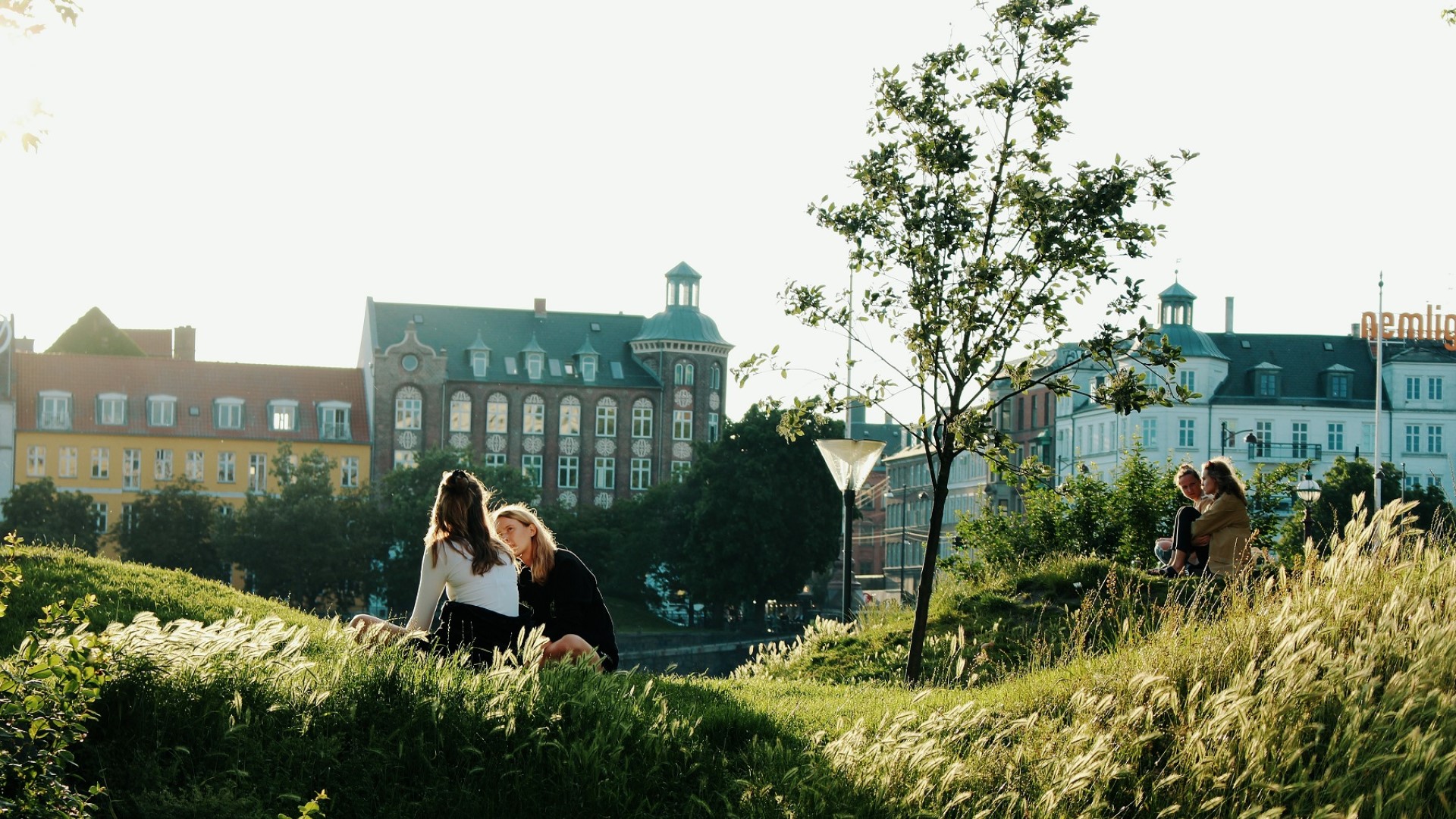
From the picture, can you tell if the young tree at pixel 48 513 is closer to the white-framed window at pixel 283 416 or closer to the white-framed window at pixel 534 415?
the white-framed window at pixel 283 416

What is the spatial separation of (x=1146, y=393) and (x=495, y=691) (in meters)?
6.07

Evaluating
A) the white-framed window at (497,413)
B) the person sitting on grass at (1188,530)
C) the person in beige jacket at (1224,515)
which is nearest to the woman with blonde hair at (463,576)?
the person in beige jacket at (1224,515)

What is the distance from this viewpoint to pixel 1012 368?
12.2 meters

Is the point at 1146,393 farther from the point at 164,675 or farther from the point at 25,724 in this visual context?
the point at 25,724

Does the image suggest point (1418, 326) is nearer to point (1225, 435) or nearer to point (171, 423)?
point (1225, 435)

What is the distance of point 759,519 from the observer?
7162 cm

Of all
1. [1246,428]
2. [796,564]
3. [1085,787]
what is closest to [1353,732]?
[1085,787]

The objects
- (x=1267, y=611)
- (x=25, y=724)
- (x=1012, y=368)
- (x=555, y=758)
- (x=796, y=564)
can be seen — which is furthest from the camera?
(x=796, y=564)

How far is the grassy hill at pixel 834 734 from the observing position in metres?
7.16

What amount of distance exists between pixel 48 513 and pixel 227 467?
54.8 ft

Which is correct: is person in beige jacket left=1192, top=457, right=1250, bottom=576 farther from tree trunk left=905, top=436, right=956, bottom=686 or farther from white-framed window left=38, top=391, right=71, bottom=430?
white-framed window left=38, top=391, right=71, bottom=430

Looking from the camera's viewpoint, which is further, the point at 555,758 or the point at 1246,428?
the point at 1246,428

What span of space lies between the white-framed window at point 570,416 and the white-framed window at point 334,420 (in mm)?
11878

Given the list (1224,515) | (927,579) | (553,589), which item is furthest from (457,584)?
(1224,515)
